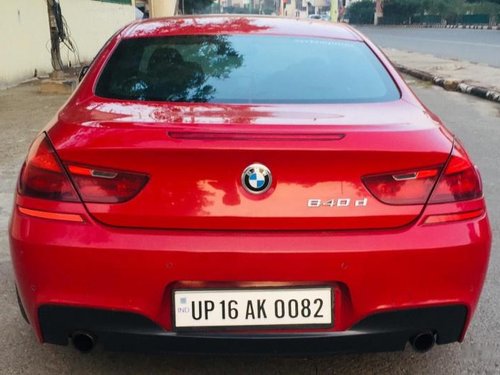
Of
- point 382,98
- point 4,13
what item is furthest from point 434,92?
point 382,98

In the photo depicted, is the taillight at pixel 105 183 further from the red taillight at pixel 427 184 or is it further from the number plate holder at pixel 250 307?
the red taillight at pixel 427 184

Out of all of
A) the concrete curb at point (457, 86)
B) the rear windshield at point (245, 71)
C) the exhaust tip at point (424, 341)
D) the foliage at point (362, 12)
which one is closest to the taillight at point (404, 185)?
the exhaust tip at point (424, 341)

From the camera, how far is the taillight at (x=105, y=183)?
2086 mm

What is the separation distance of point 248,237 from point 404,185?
54 centimetres

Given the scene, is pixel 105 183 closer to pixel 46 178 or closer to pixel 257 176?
pixel 46 178

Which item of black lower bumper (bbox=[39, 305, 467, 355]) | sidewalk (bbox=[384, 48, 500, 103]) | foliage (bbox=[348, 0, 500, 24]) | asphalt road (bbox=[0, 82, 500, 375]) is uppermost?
black lower bumper (bbox=[39, 305, 467, 355])

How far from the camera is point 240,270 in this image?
80.5 inches

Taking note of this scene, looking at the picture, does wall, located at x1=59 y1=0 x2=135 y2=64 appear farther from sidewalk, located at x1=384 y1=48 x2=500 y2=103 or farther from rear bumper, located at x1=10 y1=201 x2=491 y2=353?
rear bumper, located at x1=10 y1=201 x2=491 y2=353

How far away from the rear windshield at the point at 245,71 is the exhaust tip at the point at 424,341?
0.95 metres

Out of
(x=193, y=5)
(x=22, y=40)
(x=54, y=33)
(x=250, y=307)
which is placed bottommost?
(x=193, y=5)

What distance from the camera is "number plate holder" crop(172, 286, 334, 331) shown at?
2076mm

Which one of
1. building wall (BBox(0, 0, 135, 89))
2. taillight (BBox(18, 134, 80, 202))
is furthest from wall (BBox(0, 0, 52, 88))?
taillight (BBox(18, 134, 80, 202))

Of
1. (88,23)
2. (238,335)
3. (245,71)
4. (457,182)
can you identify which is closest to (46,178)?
(238,335)

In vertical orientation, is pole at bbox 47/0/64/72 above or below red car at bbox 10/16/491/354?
below
